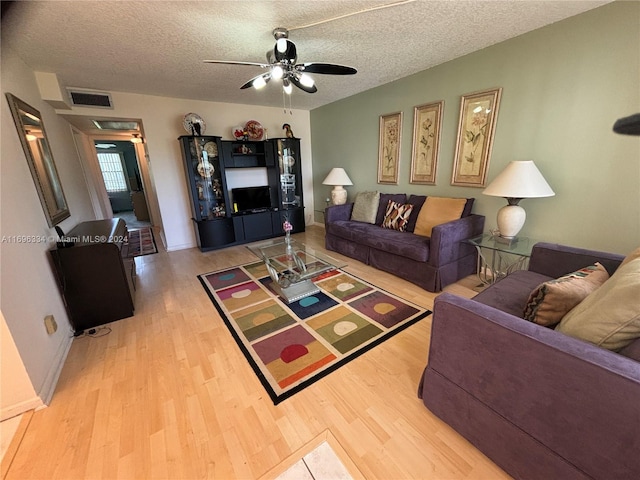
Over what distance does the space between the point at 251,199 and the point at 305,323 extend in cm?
293

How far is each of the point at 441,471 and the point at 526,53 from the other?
124 inches

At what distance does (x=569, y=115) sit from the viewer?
2090mm

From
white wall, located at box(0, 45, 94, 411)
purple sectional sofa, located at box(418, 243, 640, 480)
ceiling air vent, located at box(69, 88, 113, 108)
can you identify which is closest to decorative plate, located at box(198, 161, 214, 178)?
ceiling air vent, located at box(69, 88, 113, 108)

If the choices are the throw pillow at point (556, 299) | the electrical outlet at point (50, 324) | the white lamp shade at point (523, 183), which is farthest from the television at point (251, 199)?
the throw pillow at point (556, 299)

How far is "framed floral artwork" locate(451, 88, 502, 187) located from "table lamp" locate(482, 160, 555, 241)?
21.5 inches

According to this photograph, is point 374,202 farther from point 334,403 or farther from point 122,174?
point 122,174

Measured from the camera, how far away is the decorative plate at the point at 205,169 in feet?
12.7

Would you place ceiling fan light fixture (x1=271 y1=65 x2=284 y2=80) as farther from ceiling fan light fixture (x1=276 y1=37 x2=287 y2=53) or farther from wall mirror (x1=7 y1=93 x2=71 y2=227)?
wall mirror (x1=7 y1=93 x2=71 y2=227)

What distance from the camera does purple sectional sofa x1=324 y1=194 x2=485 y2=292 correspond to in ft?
8.10

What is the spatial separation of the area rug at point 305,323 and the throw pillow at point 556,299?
39.2 inches

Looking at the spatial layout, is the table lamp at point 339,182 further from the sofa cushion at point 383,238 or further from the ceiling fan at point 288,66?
the ceiling fan at point 288,66

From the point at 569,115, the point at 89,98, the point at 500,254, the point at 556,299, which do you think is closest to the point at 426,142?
the point at 569,115

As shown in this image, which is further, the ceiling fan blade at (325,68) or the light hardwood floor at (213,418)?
the ceiling fan blade at (325,68)

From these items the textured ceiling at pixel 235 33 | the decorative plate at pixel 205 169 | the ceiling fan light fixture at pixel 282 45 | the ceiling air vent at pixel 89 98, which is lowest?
the decorative plate at pixel 205 169
